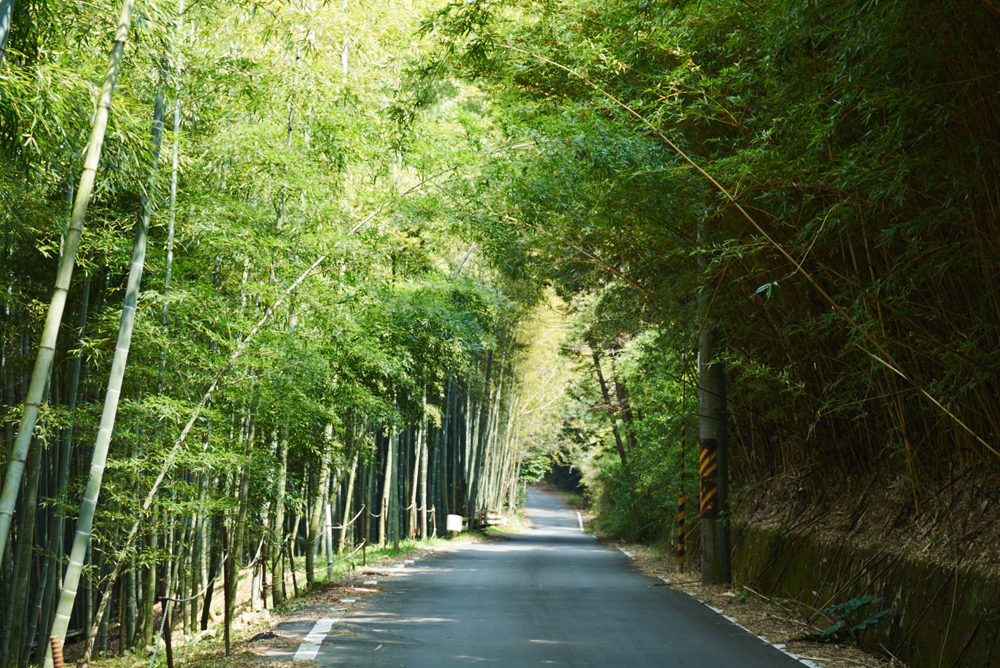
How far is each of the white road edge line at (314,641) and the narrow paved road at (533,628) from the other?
0.01m

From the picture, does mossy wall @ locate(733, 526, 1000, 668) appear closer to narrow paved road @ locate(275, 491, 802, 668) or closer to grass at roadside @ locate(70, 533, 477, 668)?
narrow paved road @ locate(275, 491, 802, 668)

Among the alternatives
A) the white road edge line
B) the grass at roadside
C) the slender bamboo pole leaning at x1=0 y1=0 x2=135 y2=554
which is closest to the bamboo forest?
the slender bamboo pole leaning at x1=0 y1=0 x2=135 y2=554

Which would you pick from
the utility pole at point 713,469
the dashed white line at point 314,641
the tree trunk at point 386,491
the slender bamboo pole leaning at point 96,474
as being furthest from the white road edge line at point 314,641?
the tree trunk at point 386,491

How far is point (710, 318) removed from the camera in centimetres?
715

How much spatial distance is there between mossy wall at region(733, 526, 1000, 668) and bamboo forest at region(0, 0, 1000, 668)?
23 millimetres

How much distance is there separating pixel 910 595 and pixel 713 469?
368 centimetres

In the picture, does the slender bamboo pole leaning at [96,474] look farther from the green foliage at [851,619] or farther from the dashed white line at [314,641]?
the green foliage at [851,619]

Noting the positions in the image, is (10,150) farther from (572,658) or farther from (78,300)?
(572,658)

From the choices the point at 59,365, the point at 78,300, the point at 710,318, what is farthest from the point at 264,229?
the point at 710,318

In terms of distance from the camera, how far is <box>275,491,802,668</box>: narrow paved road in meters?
4.62

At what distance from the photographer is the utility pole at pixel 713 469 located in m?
8.23

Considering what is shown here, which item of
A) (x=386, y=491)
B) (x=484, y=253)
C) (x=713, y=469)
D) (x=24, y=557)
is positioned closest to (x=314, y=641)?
(x=24, y=557)

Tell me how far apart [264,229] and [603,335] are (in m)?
5.64

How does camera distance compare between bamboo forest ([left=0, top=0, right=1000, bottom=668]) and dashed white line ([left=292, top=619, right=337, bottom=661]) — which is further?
dashed white line ([left=292, top=619, right=337, bottom=661])
